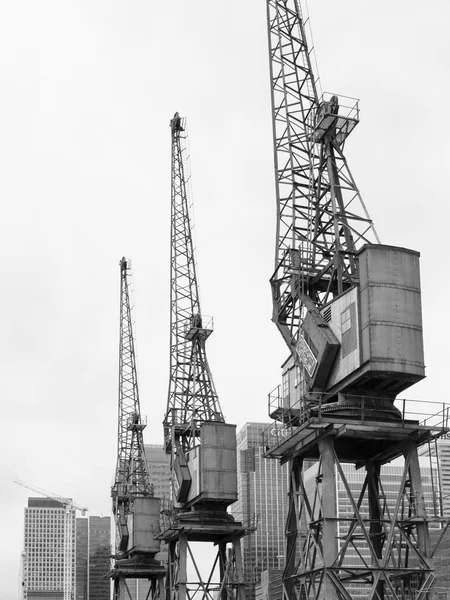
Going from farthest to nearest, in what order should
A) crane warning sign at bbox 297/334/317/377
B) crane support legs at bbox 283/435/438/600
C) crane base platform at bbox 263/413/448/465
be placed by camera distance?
crane warning sign at bbox 297/334/317/377 < crane base platform at bbox 263/413/448/465 < crane support legs at bbox 283/435/438/600

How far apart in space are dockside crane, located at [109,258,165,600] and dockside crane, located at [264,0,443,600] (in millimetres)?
39266

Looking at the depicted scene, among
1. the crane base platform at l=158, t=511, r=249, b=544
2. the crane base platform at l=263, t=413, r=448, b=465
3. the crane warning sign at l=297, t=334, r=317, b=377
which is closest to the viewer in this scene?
the crane base platform at l=263, t=413, r=448, b=465

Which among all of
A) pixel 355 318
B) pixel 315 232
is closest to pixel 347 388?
pixel 355 318

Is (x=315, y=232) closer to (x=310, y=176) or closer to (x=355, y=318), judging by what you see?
(x=310, y=176)

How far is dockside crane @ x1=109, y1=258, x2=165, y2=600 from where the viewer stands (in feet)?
336

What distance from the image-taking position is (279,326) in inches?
2106

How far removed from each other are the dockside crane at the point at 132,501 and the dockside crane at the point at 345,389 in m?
39.3

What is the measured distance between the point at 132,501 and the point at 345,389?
71.0m

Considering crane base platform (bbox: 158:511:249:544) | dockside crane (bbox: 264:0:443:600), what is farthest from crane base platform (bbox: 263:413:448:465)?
crane base platform (bbox: 158:511:249:544)

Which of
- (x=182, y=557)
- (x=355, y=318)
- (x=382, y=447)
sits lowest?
(x=182, y=557)

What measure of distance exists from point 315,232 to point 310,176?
408cm

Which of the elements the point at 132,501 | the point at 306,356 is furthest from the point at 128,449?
the point at 306,356

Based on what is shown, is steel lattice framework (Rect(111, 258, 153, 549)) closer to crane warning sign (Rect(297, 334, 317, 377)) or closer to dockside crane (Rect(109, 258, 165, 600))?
dockside crane (Rect(109, 258, 165, 600))

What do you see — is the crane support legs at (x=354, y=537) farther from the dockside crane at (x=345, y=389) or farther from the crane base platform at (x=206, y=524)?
the crane base platform at (x=206, y=524)
